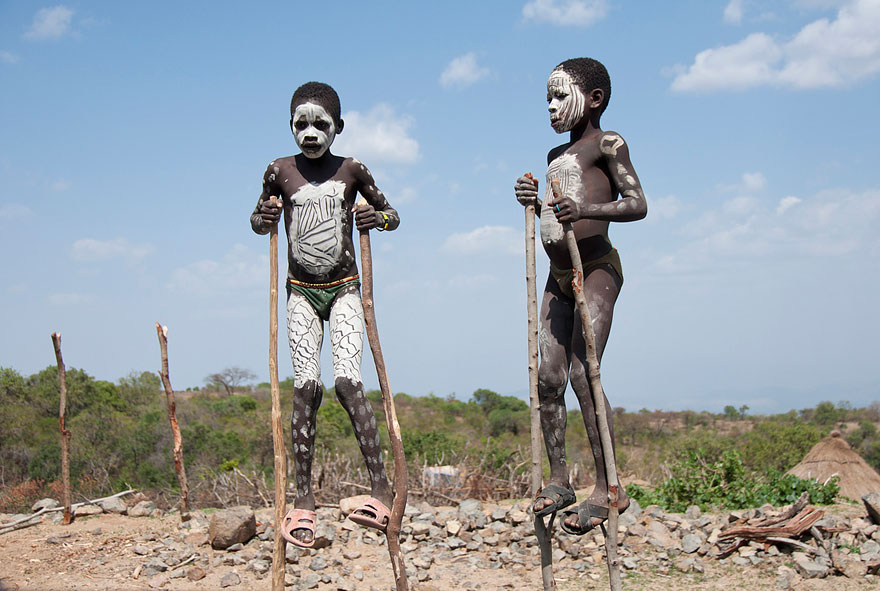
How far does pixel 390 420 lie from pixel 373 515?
65 cm

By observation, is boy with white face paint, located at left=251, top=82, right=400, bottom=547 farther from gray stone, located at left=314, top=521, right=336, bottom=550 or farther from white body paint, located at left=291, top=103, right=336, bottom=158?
gray stone, located at left=314, top=521, right=336, bottom=550

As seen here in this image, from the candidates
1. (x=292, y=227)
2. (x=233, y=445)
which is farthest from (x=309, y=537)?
(x=233, y=445)

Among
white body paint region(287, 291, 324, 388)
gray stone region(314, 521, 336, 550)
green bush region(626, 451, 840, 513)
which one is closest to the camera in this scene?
white body paint region(287, 291, 324, 388)

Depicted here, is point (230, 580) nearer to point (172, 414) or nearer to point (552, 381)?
point (172, 414)

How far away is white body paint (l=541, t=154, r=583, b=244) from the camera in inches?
201

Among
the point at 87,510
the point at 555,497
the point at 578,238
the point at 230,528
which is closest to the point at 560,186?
the point at 578,238

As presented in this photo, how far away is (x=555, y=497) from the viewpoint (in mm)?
4832

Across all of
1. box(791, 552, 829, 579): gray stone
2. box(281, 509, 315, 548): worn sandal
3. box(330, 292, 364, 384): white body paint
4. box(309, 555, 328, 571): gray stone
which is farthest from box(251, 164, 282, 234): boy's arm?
box(791, 552, 829, 579): gray stone

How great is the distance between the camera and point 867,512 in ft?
30.6

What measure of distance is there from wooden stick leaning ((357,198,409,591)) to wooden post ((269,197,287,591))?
0.71 m

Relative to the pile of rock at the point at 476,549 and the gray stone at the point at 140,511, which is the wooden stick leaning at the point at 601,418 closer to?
the pile of rock at the point at 476,549

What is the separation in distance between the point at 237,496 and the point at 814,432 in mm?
18563

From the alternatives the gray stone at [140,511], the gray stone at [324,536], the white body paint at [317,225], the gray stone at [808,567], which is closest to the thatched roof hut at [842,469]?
the gray stone at [808,567]

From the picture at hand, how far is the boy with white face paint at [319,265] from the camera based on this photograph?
→ 5266 mm
